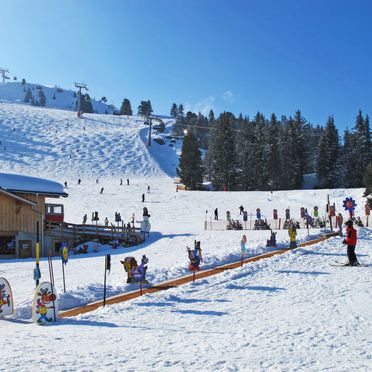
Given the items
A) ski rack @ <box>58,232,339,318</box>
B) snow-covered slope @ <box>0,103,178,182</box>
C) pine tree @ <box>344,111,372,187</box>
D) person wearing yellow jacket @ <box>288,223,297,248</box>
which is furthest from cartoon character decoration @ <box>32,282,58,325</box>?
snow-covered slope @ <box>0,103,178,182</box>

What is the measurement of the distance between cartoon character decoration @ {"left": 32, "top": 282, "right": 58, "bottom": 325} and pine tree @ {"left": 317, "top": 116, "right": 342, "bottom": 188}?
199ft

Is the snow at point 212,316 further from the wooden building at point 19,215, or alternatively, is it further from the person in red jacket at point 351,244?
the wooden building at point 19,215

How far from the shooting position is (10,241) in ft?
89.6

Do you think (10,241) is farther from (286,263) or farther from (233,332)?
(233,332)

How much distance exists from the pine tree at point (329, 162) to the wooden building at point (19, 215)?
47850 millimetres

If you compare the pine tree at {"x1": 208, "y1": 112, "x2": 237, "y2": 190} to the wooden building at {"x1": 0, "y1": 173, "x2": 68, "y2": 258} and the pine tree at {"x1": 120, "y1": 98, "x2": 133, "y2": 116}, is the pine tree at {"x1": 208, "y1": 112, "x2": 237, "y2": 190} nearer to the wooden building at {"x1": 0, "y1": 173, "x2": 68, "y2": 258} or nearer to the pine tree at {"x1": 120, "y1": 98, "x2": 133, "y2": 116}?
the wooden building at {"x1": 0, "y1": 173, "x2": 68, "y2": 258}

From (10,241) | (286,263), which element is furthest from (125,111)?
(286,263)

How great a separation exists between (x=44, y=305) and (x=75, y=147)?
8964 centimetres

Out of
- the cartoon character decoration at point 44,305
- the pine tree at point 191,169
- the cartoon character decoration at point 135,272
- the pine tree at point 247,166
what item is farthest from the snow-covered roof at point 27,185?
the pine tree at point 247,166

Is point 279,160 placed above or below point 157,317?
above

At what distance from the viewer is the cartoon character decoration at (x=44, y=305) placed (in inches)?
377

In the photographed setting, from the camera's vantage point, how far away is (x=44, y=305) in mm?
9680

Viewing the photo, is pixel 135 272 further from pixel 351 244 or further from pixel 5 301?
pixel 351 244

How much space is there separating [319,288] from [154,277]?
5.37 metres
